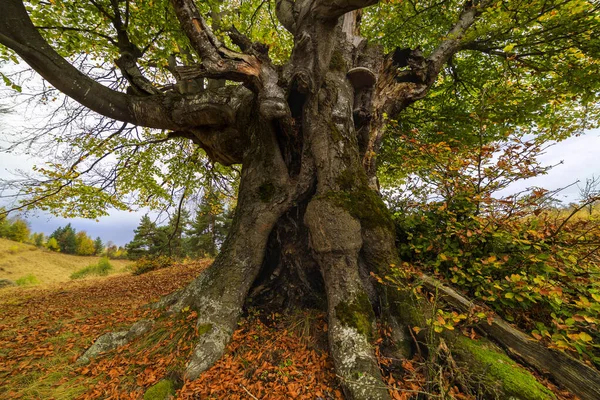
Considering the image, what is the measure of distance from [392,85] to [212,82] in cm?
382

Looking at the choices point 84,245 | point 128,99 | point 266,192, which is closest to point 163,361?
point 266,192

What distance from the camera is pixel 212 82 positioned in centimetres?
495

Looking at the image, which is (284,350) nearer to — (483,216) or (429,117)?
(483,216)

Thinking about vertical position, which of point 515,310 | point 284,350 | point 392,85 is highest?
point 392,85

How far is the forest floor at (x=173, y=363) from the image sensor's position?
2.24 meters

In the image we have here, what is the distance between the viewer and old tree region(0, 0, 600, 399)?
283 centimetres

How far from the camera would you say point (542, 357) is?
2.03 m

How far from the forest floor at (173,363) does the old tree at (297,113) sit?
0.74 feet

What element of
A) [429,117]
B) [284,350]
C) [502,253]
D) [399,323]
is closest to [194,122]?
[284,350]

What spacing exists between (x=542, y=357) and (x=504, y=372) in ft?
1.46

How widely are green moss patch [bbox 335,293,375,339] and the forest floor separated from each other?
454 millimetres

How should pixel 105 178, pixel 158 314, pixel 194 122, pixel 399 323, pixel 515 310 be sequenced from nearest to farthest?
pixel 515 310, pixel 399 323, pixel 158 314, pixel 194 122, pixel 105 178

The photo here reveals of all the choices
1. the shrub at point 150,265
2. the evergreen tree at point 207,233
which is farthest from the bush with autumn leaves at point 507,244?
the evergreen tree at point 207,233

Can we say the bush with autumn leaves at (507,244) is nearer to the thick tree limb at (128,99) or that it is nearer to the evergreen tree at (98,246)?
the thick tree limb at (128,99)
